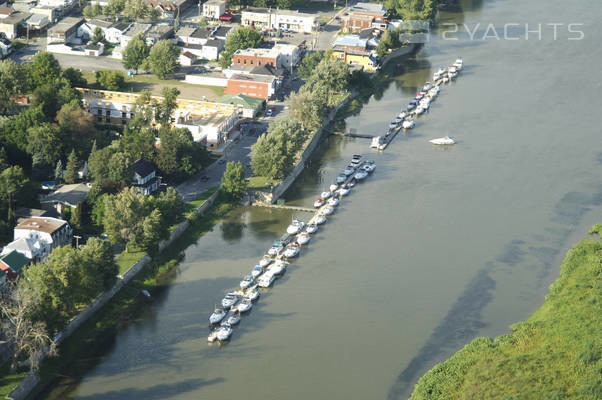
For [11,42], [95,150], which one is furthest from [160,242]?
[11,42]

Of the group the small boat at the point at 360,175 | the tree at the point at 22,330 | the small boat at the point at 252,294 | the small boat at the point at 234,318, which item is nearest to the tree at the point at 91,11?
the small boat at the point at 360,175

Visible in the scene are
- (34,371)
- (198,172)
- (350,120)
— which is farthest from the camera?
(350,120)

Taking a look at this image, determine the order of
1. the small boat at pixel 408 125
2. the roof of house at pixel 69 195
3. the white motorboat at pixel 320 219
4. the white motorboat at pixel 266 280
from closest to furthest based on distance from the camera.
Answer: the white motorboat at pixel 266 280, the roof of house at pixel 69 195, the white motorboat at pixel 320 219, the small boat at pixel 408 125

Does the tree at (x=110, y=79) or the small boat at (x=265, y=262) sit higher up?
the tree at (x=110, y=79)

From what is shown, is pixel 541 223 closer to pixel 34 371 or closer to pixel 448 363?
pixel 448 363

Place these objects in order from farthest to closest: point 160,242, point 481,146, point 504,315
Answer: point 481,146
point 160,242
point 504,315

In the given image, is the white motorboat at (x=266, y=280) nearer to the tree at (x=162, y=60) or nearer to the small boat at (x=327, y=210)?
the small boat at (x=327, y=210)

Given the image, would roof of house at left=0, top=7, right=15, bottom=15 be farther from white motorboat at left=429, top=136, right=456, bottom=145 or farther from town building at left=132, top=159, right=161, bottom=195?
white motorboat at left=429, top=136, right=456, bottom=145
